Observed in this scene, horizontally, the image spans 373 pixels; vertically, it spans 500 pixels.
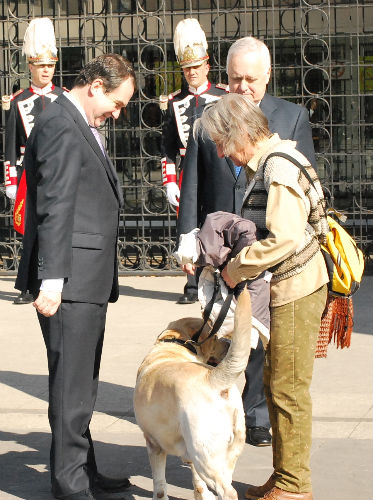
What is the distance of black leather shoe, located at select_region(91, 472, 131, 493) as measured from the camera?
478 centimetres

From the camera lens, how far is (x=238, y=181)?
18.0ft

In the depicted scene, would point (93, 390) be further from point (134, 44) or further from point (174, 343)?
point (134, 44)

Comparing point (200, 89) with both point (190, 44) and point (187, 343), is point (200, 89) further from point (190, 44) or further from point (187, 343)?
point (187, 343)

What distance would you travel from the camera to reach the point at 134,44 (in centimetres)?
1073

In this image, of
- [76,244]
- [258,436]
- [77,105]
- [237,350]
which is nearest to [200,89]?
[258,436]

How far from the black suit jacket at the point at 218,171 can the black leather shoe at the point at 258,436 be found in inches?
43.0

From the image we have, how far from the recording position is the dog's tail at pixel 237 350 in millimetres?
3967

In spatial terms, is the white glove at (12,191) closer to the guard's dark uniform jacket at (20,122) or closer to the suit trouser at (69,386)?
the guard's dark uniform jacket at (20,122)

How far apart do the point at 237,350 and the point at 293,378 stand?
529mm

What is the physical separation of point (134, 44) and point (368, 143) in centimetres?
266

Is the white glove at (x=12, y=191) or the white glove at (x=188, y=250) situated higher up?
the white glove at (x=12, y=191)

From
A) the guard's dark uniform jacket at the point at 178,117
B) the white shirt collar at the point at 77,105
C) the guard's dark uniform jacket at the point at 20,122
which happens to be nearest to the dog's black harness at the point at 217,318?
the white shirt collar at the point at 77,105

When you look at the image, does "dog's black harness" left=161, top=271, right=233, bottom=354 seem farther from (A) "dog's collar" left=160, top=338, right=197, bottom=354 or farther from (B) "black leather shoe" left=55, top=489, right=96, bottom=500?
(B) "black leather shoe" left=55, top=489, right=96, bottom=500

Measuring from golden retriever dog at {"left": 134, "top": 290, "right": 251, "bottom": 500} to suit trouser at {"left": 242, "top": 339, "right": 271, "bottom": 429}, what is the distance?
50.1 inches
